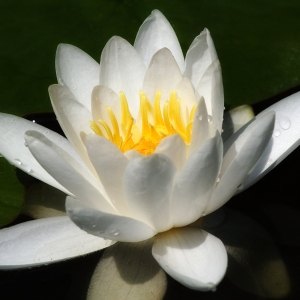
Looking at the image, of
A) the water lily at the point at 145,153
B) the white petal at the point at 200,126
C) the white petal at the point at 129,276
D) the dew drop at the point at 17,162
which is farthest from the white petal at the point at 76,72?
the white petal at the point at 129,276

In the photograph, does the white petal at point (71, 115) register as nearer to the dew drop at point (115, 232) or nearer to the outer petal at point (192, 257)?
the dew drop at point (115, 232)

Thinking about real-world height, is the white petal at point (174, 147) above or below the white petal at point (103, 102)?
below

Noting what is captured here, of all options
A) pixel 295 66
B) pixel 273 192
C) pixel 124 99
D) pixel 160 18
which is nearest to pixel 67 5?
pixel 160 18

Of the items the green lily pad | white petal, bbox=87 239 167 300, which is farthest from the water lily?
the green lily pad

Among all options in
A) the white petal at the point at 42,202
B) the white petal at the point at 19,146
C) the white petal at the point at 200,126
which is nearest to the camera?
the white petal at the point at 200,126

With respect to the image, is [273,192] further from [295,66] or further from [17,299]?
[17,299]

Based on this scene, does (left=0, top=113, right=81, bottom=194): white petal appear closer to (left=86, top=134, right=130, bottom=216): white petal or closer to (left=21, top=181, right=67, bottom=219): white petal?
(left=21, top=181, right=67, bottom=219): white petal

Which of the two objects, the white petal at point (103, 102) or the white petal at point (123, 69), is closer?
the white petal at point (103, 102)
